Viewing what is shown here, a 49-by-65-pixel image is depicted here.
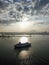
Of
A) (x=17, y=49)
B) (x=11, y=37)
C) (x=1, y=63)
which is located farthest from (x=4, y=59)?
(x=11, y=37)

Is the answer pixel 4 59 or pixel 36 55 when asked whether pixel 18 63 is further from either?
pixel 36 55

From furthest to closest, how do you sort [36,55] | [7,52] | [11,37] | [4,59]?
[11,37] < [7,52] < [36,55] < [4,59]

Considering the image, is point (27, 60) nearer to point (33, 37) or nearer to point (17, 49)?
point (17, 49)

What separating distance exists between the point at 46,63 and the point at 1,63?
5.05 meters

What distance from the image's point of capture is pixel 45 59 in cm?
2666

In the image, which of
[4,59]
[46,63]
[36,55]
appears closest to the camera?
[46,63]

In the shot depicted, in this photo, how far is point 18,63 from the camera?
2509 centimetres

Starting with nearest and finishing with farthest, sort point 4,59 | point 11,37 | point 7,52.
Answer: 1. point 4,59
2. point 7,52
3. point 11,37

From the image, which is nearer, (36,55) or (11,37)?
(36,55)

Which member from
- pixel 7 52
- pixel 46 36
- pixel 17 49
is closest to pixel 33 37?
pixel 46 36

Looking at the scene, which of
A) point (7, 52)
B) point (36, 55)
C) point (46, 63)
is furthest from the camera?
point (7, 52)

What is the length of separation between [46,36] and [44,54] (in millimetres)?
20853

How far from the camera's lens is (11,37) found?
48.9 metres

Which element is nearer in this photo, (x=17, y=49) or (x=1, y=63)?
(x=1, y=63)
